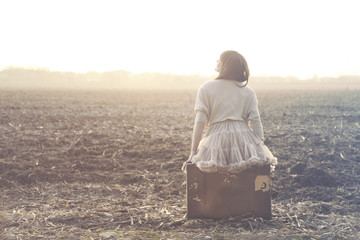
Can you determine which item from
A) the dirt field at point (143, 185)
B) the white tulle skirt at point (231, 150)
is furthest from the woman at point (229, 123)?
the dirt field at point (143, 185)

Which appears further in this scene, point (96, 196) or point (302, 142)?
point (302, 142)

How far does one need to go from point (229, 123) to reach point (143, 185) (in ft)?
7.88

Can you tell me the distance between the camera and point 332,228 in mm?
4293

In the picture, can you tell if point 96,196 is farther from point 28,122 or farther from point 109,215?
point 28,122

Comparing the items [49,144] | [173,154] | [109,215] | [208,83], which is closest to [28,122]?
[49,144]

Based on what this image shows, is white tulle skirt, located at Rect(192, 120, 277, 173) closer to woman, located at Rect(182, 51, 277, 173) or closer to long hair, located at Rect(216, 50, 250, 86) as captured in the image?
woman, located at Rect(182, 51, 277, 173)

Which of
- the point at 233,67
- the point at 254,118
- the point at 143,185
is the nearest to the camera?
the point at 233,67

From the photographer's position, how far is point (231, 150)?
4.39m

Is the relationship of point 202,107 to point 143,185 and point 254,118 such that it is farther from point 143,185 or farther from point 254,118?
point 143,185

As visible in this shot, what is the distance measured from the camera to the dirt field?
14.1ft

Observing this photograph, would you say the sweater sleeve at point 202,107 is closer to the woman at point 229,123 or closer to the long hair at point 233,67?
the woman at point 229,123

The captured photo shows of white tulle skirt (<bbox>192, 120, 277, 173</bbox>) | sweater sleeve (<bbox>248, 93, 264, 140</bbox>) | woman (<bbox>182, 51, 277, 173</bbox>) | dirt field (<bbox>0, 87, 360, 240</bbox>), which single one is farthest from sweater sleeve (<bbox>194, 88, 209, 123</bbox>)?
dirt field (<bbox>0, 87, 360, 240</bbox>)

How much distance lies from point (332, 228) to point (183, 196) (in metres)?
2.14

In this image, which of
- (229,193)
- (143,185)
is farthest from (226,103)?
(143,185)
